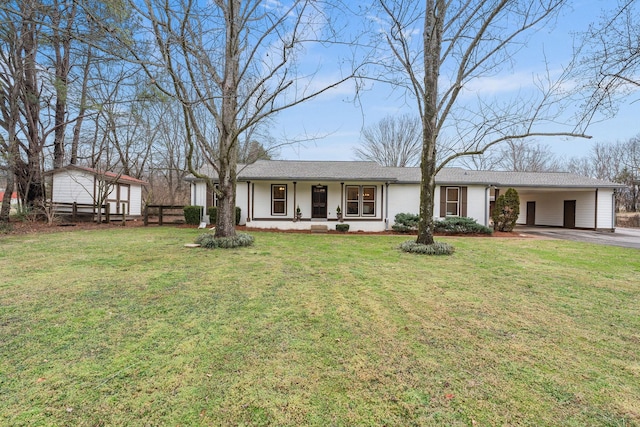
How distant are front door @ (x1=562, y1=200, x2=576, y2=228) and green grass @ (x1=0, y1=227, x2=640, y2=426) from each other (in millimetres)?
16210

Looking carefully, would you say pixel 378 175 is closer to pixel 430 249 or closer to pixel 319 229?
pixel 319 229

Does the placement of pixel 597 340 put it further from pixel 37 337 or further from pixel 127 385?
pixel 37 337

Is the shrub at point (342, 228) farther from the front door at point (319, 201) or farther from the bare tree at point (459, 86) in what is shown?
the bare tree at point (459, 86)

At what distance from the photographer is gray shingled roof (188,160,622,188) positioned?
46.1ft

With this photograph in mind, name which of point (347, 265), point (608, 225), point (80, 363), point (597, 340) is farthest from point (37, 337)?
point (608, 225)

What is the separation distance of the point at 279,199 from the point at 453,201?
9.34 metres

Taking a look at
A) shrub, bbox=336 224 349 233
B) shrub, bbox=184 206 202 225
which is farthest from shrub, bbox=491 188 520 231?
shrub, bbox=184 206 202 225

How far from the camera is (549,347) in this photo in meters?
2.78

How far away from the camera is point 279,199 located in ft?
49.6

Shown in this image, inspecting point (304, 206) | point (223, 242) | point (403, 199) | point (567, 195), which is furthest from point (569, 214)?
point (223, 242)

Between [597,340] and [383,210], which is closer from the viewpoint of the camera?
[597,340]

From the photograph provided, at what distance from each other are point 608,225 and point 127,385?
75.6ft

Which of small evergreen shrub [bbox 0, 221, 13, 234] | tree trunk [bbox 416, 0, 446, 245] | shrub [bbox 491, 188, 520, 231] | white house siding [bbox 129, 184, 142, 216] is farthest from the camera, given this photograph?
white house siding [bbox 129, 184, 142, 216]

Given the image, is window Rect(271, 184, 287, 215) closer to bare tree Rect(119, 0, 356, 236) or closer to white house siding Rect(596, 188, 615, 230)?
bare tree Rect(119, 0, 356, 236)
